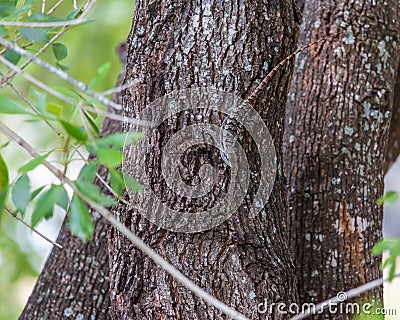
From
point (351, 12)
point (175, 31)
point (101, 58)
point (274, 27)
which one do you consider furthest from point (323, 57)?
point (101, 58)

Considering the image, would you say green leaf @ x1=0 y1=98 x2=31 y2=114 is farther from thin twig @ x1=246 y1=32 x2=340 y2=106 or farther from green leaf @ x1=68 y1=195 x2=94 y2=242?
thin twig @ x1=246 y1=32 x2=340 y2=106

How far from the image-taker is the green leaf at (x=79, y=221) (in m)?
0.98

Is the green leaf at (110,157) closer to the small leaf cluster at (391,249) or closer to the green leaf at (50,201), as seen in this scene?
the green leaf at (50,201)

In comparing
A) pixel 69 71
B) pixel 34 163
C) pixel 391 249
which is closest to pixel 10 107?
pixel 34 163

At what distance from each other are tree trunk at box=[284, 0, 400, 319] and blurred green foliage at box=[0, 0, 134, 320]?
172 cm

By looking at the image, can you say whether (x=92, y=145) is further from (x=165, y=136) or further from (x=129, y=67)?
(x=129, y=67)

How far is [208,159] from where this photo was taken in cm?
143

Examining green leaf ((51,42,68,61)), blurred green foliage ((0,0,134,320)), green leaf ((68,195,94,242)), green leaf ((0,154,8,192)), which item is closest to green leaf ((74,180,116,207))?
green leaf ((68,195,94,242))

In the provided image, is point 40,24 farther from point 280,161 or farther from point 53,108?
point 280,161

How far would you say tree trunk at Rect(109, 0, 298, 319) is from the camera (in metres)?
1.41

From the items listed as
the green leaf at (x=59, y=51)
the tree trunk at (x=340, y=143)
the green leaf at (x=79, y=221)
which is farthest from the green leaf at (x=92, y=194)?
the tree trunk at (x=340, y=143)

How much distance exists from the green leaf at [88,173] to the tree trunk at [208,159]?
336 mm

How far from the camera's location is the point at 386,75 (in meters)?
1.91

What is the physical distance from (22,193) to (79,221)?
0.40 ft
